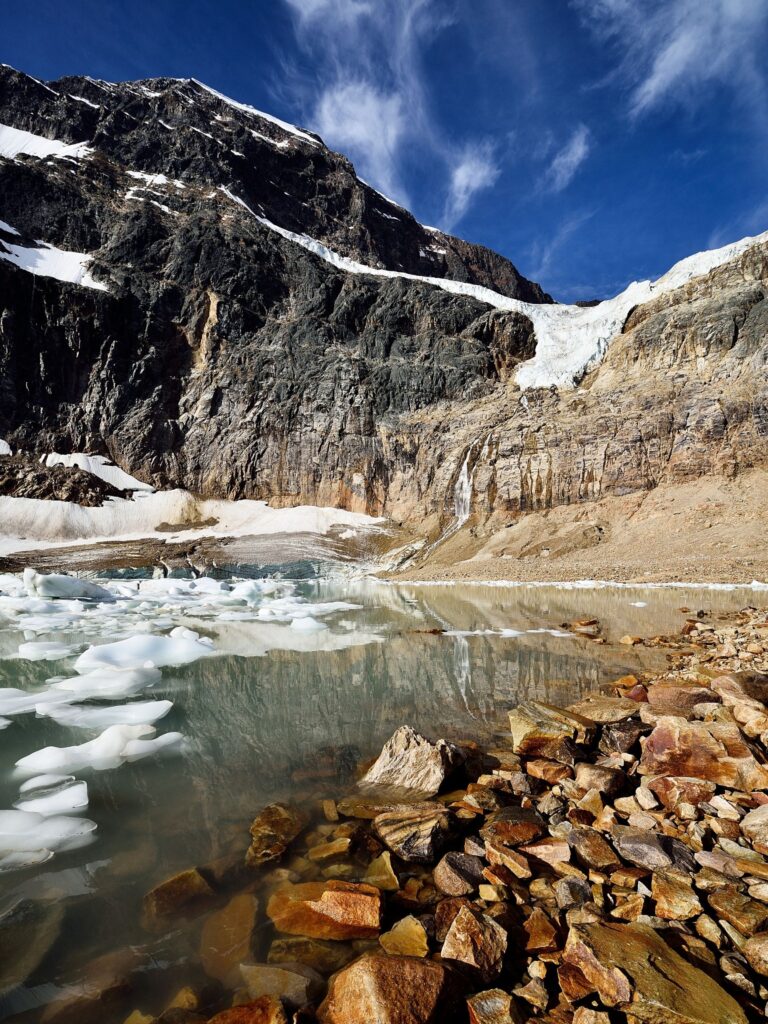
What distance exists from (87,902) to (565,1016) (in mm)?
3212

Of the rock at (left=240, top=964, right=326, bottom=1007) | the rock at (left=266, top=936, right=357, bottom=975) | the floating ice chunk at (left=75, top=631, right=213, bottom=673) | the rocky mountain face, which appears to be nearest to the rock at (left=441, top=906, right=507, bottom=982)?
the rock at (left=266, top=936, right=357, bottom=975)

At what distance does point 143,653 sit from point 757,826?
11.6 meters

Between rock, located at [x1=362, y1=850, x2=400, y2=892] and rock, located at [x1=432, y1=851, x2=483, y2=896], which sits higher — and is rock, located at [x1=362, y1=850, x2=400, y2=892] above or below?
below

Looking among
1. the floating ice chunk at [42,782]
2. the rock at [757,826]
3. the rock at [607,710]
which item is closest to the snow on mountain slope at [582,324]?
the rock at [607,710]

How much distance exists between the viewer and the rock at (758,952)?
2.56m

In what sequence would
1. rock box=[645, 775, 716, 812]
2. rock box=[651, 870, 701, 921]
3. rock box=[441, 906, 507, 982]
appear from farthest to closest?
rock box=[645, 775, 716, 812], rock box=[651, 870, 701, 921], rock box=[441, 906, 507, 982]

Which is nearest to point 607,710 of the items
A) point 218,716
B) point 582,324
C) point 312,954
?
point 312,954

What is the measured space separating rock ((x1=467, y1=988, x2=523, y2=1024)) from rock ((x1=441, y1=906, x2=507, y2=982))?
0.68ft

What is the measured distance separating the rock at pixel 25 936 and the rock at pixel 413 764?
2.85 metres

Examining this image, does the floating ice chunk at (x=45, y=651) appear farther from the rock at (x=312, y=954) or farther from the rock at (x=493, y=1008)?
the rock at (x=493, y=1008)

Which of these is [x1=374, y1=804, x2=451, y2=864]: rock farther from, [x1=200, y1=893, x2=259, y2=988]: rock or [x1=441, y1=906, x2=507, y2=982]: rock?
[x1=200, y1=893, x2=259, y2=988]: rock

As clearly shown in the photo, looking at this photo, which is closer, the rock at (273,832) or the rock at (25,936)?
the rock at (25,936)

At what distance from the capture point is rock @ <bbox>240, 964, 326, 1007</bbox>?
262cm

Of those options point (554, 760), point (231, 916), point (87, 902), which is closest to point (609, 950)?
point (231, 916)
